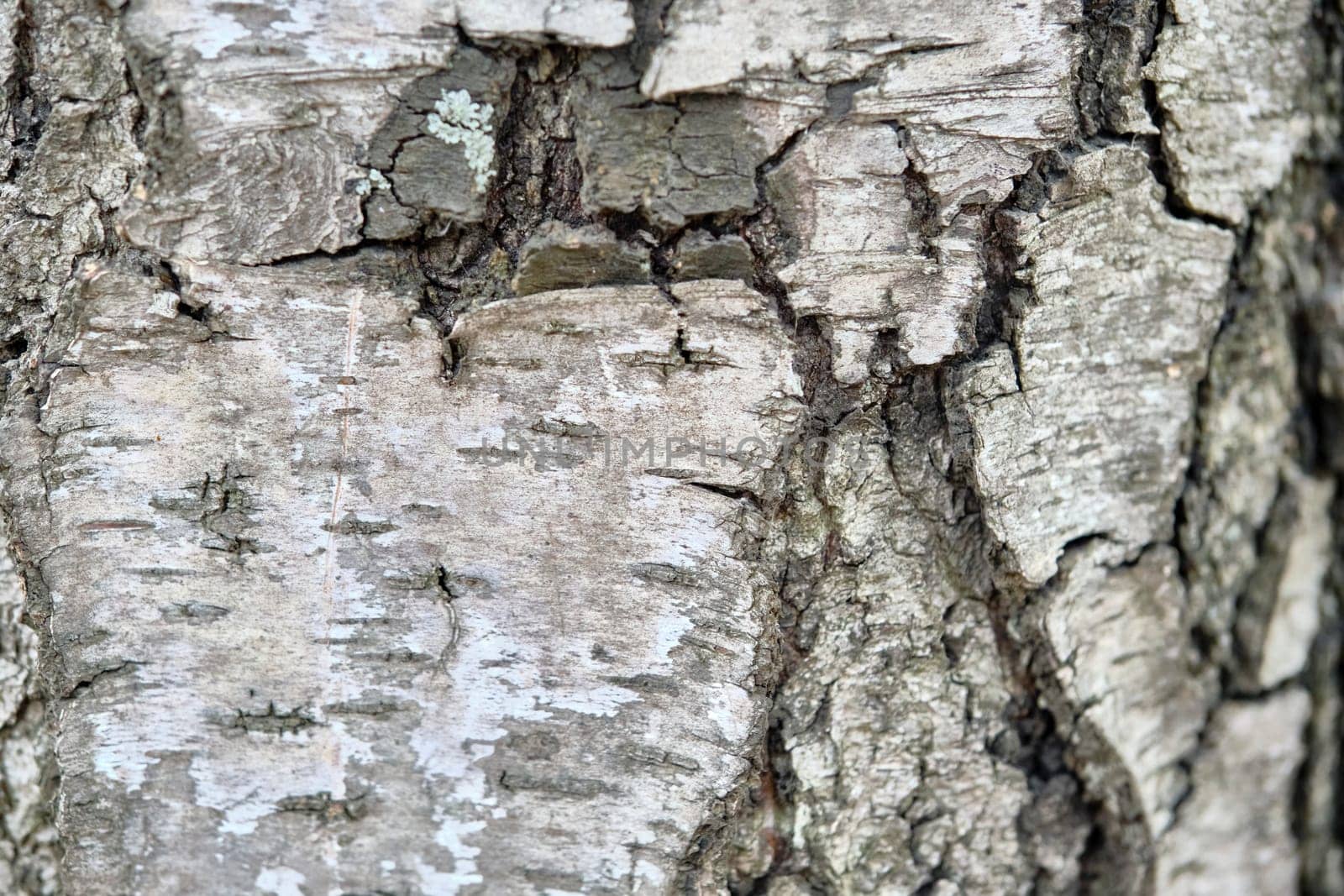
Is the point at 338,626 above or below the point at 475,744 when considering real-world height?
above

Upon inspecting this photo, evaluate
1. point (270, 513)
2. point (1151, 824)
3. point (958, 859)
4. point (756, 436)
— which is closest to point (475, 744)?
point (270, 513)

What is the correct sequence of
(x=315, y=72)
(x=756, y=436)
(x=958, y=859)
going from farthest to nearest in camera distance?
(x=958, y=859) → (x=756, y=436) → (x=315, y=72)

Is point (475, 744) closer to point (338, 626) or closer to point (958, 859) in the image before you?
point (338, 626)

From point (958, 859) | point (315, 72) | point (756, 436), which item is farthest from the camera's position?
point (958, 859)

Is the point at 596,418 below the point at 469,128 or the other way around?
below

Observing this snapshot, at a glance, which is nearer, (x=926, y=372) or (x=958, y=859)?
(x=926, y=372)
